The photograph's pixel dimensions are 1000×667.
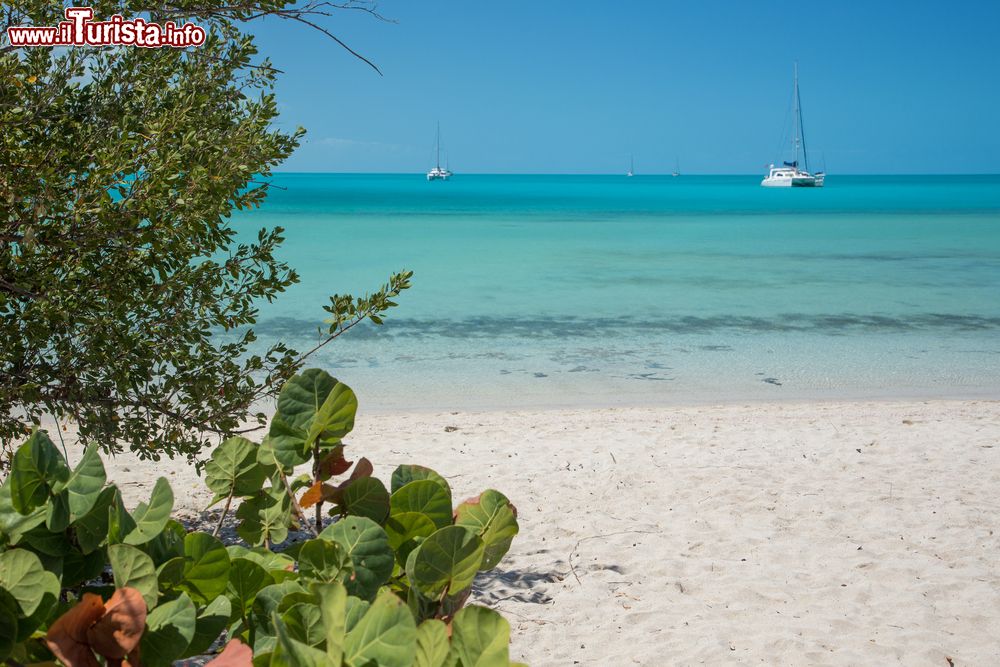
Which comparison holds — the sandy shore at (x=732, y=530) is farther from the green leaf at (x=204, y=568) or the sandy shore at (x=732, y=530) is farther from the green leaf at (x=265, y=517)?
the green leaf at (x=204, y=568)

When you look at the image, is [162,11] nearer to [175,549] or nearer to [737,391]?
[175,549]

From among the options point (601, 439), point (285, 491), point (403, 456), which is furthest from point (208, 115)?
point (601, 439)

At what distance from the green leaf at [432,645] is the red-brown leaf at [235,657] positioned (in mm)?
156

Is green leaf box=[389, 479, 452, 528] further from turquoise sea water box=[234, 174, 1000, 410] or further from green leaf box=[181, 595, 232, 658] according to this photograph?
turquoise sea water box=[234, 174, 1000, 410]

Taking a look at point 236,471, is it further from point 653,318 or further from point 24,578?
point 653,318

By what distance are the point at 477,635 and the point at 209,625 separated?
0.30m

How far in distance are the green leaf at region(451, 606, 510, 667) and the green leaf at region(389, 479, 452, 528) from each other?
1.12 feet

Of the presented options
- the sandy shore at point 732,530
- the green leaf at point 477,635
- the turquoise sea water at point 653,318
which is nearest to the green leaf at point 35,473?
the green leaf at point 477,635

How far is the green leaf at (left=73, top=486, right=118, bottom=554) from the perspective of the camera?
85 cm

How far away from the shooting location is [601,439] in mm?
7254

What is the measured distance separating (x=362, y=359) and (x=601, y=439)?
17.8 ft

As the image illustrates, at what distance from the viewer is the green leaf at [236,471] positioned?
1.21 m

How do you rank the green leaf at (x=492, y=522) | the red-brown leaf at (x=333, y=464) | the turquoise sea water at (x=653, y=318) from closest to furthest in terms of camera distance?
the green leaf at (x=492, y=522)
the red-brown leaf at (x=333, y=464)
the turquoise sea water at (x=653, y=318)

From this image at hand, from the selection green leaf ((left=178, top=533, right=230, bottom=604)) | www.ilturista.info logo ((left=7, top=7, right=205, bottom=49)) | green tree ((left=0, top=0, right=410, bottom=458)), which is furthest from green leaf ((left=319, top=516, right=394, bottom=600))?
www.ilturista.info logo ((left=7, top=7, right=205, bottom=49))
